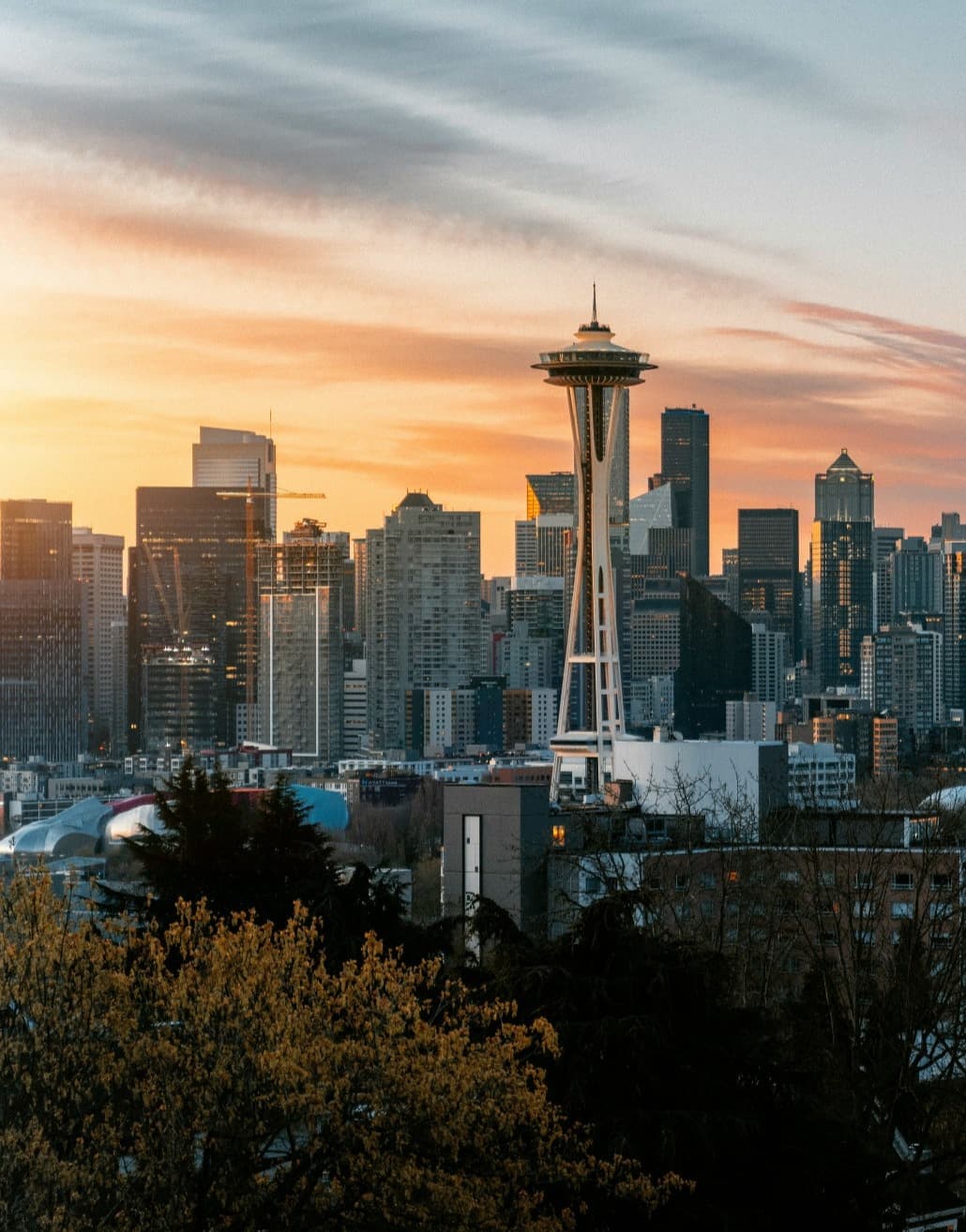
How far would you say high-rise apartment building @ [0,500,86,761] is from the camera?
608 feet

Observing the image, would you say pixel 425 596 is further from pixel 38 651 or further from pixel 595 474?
pixel 595 474

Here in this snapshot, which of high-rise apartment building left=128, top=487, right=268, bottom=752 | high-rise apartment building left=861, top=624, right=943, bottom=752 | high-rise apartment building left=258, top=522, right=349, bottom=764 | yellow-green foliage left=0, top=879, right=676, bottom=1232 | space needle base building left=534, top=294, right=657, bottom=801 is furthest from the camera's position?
high-rise apartment building left=861, top=624, right=943, bottom=752

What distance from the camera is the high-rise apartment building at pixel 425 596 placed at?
188 meters

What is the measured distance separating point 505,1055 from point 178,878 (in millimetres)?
11432

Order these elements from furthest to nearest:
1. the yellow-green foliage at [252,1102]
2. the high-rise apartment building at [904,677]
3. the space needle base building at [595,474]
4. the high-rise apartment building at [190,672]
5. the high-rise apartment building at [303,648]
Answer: the high-rise apartment building at [904,677]
the high-rise apartment building at [190,672]
the high-rise apartment building at [303,648]
the space needle base building at [595,474]
the yellow-green foliage at [252,1102]

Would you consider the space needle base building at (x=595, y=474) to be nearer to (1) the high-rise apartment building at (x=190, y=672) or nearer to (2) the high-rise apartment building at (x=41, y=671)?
(1) the high-rise apartment building at (x=190, y=672)

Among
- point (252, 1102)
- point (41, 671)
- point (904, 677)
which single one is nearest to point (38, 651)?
point (41, 671)

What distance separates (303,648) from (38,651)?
24.2m

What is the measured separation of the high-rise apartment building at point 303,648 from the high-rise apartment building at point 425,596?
214 inches

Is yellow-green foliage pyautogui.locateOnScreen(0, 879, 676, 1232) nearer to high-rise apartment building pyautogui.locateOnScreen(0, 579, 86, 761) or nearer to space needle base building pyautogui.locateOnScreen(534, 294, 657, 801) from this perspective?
space needle base building pyautogui.locateOnScreen(534, 294, 657, 801)

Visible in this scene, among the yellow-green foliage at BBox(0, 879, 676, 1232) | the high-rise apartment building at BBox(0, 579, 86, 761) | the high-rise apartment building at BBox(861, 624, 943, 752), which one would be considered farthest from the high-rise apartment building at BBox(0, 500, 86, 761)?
the yellow-green foliage at BBox(0, 879, 676, 1232)

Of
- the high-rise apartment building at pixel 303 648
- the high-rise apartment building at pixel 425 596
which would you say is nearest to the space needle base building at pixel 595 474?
the high-rise apartment building at pixel 303 648

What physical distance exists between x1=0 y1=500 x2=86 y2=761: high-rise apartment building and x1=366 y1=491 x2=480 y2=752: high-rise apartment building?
2250 centimetres

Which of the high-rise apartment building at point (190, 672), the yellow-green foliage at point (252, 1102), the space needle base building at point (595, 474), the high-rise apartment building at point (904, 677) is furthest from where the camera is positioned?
the high-rise apartment building at point (904, 677)
